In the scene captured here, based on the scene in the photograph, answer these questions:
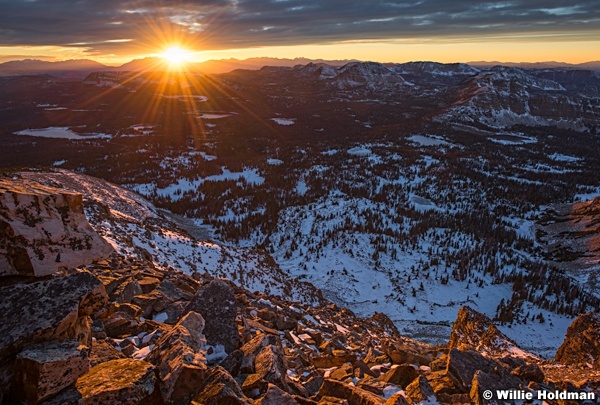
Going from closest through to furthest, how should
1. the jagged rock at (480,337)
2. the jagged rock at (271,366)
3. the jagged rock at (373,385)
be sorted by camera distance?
the jagged rock at (271,366), the jagged rock at (373,385), the jagged rock at (480,337)

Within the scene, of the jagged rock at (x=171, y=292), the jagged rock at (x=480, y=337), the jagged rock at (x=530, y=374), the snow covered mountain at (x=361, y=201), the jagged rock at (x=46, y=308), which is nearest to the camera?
the jagged rock at (x=46, y=308)

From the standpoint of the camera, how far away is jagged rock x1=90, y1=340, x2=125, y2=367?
5.61 m

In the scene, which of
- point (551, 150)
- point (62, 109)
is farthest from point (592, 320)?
point (62, 109)

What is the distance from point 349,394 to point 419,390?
1.56 metres

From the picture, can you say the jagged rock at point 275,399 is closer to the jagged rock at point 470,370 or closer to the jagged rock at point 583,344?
the jagged rock at point 470,370

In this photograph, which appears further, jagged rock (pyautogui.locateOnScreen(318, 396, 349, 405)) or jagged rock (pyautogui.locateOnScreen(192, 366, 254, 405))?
jagged rock (pyautogui.locateOnScreen(318, 396, 349, 405))

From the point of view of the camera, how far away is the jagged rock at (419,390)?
6.89m

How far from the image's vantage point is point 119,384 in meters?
4.66

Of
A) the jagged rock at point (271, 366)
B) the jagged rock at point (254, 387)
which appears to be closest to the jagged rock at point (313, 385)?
the jagged rock at point (271, 366)

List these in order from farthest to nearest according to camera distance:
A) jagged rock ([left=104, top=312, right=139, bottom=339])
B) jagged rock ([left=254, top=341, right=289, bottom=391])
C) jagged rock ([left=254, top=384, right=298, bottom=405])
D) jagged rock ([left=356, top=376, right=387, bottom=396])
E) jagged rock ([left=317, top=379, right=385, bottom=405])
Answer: jagged rock ([left=104, top=312, right=139, bottom=339])
jagged rock ([left=356, top=376, right=387, bottom=396])
jagged rock ([left=254, top=341, right=289, bottom=391])
jagged rock ([left=317, top=379, right=385, bottom=405])
jagged rock ([left=254, top=384, right=298, bottom=405])

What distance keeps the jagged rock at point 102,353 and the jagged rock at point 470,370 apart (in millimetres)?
6047

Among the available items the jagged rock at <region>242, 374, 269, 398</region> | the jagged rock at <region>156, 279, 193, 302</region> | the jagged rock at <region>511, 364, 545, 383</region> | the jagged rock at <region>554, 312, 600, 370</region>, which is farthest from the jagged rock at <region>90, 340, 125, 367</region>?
the jagged rock at <region>554, 312, 600, 370</region>

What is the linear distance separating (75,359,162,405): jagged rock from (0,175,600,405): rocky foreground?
1 cm

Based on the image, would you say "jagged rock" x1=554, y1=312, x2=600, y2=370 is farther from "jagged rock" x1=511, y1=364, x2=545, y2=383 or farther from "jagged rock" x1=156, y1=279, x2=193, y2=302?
"jagged rock" x1=156, y1=279, x2=193, y2=302
